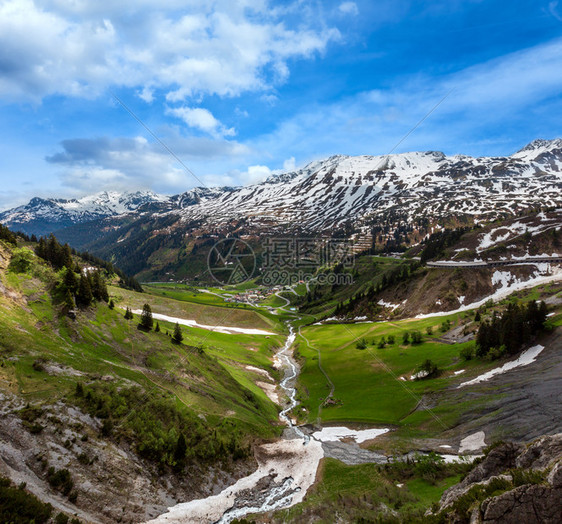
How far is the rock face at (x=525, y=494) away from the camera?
12.8 m

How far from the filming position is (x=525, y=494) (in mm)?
13383

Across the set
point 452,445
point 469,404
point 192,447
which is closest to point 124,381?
point 192,447

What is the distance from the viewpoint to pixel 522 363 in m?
44.7

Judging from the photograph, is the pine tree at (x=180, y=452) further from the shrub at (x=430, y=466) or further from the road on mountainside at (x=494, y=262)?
the road on mountainside at (x=494, y=262)

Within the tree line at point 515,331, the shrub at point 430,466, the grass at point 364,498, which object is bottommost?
the grass at point 364,498

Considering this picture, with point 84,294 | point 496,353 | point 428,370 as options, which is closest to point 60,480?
point 84,294

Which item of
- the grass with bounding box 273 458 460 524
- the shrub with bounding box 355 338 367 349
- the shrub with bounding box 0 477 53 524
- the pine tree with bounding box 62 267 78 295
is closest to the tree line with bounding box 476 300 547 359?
the grass with bounding box 273 458 460 524

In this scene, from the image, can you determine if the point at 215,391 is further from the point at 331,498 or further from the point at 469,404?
the point at 469,404

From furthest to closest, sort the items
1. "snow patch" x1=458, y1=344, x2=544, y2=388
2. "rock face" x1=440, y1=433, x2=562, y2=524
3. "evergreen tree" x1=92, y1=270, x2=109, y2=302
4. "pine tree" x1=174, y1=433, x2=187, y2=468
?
"evergreen tree" x1=92, y1=270, x2=109, y2=302
"snow patch" x1=458, y1=344, x2=544, y2=388
"pine tree" x1=174, y1=433, x2=187, y2=468
"rock face" x1=440, y1=433, x2=562, y2=524

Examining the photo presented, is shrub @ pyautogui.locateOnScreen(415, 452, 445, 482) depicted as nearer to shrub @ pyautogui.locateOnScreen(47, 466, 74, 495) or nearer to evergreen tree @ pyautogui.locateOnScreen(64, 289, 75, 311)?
shrub @ pyautogui.locateOnScreen(47, 466, 74, 495)

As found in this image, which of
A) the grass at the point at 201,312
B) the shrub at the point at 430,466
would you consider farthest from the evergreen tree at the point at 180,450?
the grass at the point at 201,312

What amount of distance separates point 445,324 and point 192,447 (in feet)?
246

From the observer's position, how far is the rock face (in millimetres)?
12844

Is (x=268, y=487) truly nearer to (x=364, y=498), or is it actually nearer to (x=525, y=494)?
(x=364, y=498)
